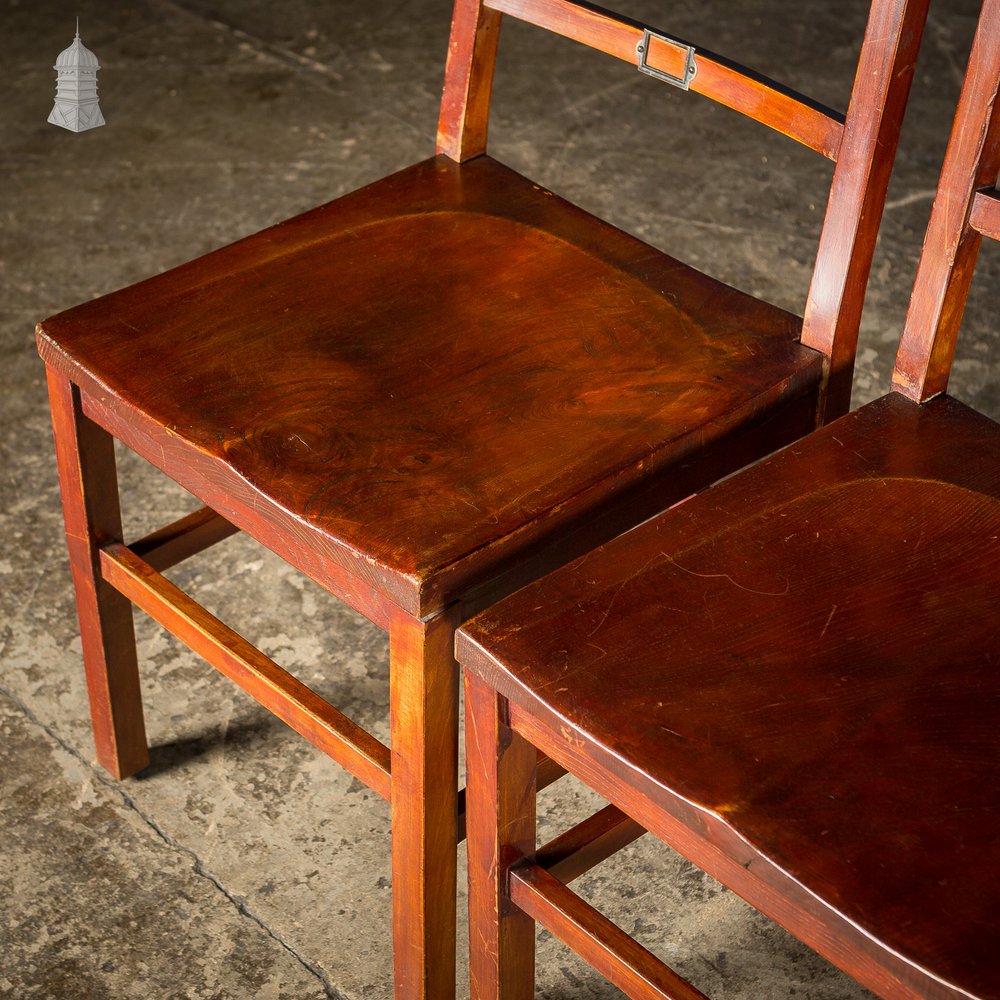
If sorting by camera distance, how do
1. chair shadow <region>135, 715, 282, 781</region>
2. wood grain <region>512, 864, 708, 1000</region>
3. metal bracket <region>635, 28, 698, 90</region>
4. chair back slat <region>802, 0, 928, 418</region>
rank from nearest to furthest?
wood grain <region>512, 864, 708, 1000</region>
chair back slat <region>802, 0, 928, 418</region>
metal bracket <region>635, 28, 698, 90</region>
chair shadow <region>135, 715, 282, 781</region>

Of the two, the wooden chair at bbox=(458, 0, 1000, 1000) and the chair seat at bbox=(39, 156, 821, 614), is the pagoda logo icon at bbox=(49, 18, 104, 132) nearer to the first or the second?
the chair seat at bbox=(39, 156, 821, 614)

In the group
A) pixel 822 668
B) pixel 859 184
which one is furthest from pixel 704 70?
pixel 822 668

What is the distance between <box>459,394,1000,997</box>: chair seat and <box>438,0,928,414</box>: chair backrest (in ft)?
0.37

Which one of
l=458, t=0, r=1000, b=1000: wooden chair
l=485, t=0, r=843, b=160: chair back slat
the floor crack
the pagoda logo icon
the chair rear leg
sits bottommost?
the floor crack

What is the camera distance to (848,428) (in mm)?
1112

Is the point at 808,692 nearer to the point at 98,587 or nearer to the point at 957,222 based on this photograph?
the point at 957,222

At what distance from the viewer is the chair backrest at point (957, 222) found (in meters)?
1.06

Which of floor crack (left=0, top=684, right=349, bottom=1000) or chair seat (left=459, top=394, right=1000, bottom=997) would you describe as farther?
floor crack (left=0, top=684, right=349, bottom=1000)

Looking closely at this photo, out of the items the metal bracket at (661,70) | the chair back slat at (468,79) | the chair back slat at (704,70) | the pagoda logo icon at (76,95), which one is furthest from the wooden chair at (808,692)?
the pagoda logo icon at (76,95)

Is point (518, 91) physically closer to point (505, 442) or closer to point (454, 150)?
point (454, 150)

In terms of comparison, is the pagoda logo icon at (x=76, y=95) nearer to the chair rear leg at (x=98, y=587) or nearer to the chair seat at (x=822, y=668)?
the chair rear leg at (x=98, y=587)

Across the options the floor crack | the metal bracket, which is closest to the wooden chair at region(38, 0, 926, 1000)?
the metal bracket

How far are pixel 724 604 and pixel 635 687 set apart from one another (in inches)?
3.8

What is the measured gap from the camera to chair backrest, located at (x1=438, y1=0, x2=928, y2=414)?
1.10m
